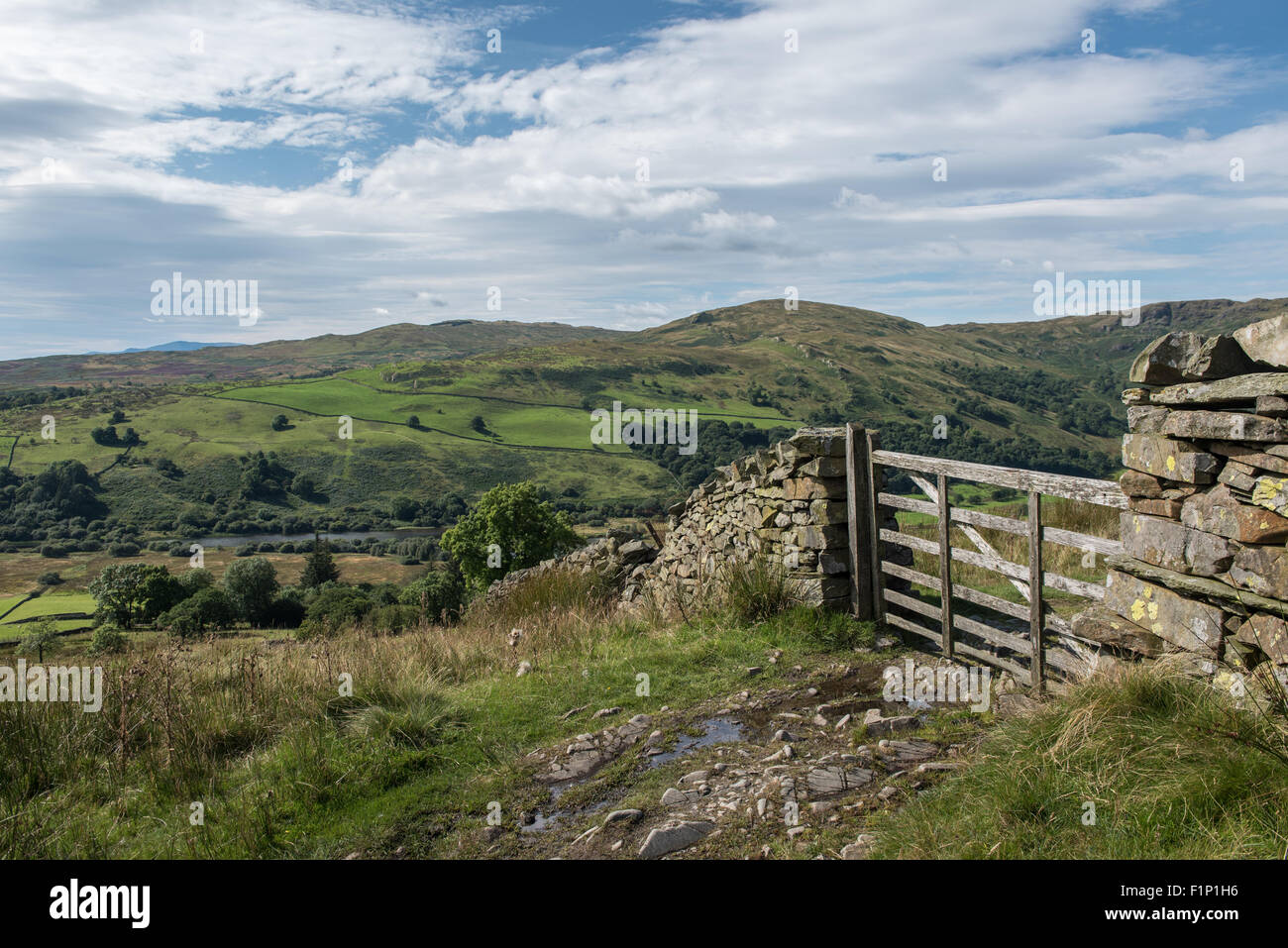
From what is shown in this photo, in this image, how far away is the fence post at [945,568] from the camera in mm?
7039

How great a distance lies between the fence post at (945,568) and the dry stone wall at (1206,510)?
2.02m

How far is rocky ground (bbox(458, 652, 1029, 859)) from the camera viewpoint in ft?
13.0

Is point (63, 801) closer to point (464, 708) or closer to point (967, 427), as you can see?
point (464, 708)

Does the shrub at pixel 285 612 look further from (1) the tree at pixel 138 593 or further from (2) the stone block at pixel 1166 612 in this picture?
(2) the stone block at pixel 1166 612

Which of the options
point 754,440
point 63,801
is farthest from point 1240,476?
point 754,440

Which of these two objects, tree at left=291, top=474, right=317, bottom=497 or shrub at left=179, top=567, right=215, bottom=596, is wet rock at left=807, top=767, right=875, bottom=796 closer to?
shrub at left=179, top=567, right=215, bottom=596

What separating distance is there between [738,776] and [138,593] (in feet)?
111

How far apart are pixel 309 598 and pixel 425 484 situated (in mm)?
45445

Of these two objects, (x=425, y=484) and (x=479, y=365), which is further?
(x=479, y=365)

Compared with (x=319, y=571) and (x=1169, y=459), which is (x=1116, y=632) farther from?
(x=319, y=571)

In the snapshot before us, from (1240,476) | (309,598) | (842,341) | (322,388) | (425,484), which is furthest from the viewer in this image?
(842,341)

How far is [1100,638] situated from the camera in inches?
191

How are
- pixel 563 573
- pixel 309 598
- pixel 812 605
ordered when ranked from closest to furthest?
pixel 812 605, pixel 563 573, pixel 309 598

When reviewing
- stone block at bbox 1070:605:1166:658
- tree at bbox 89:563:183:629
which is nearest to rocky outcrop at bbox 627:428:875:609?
stone block at bbox 1070:605:1166:658
